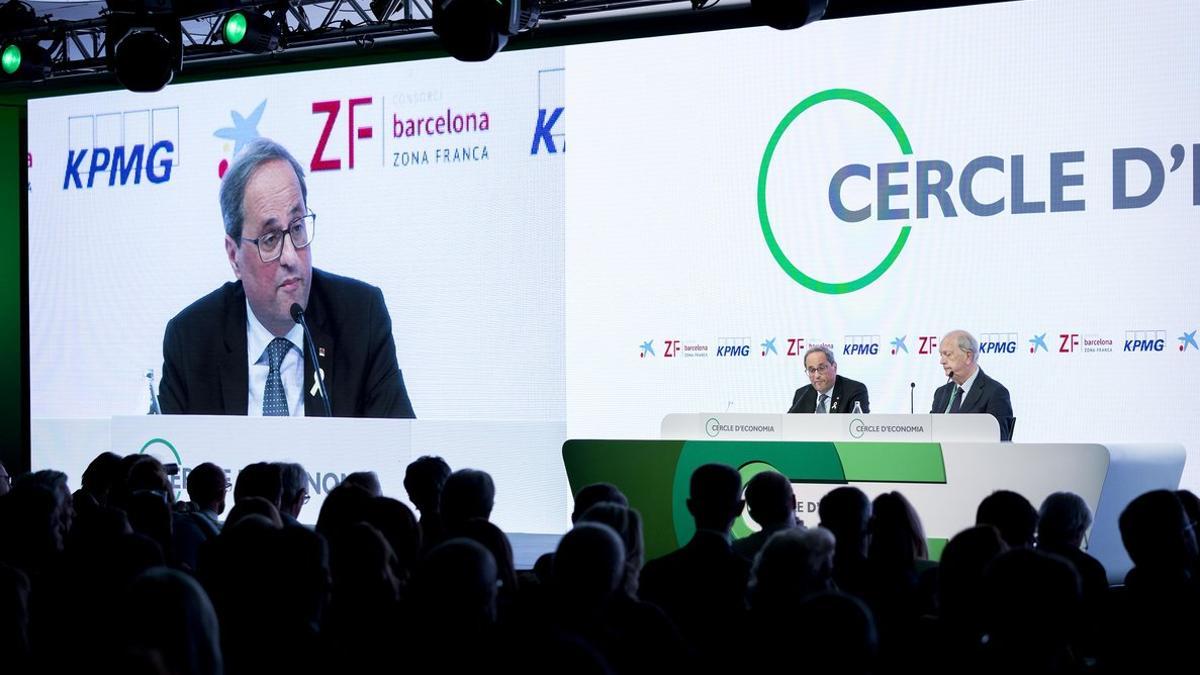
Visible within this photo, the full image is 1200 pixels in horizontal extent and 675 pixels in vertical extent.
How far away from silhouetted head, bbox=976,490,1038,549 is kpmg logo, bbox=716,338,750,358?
12.2 feet

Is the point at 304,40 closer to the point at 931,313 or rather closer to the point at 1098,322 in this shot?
the point at 931,313

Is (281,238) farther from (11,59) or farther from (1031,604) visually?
(1031,604)

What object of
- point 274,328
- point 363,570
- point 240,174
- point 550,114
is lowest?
point 363,570

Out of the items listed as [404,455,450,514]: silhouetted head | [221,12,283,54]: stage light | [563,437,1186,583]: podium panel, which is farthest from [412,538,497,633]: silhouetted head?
[221,12,283,54]: stage light

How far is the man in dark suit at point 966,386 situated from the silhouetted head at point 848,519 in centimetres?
351

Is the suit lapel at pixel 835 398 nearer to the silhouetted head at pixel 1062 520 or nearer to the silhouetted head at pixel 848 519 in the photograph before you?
the silhouetted head at pixel 1062 520

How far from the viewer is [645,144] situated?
25.5 ft

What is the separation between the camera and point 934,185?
7.14 meters

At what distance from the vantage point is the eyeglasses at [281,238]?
28.8 feet

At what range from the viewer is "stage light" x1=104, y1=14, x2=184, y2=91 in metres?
7.92

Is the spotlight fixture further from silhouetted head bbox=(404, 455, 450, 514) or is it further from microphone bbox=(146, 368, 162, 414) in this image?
silhouetted head bbox=(404, 455, 450, 514)

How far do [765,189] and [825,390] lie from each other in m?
1.22

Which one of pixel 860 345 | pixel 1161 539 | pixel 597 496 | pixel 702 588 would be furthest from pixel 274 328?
pixel 1161 539

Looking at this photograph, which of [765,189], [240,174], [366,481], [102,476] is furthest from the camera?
[240,174]
